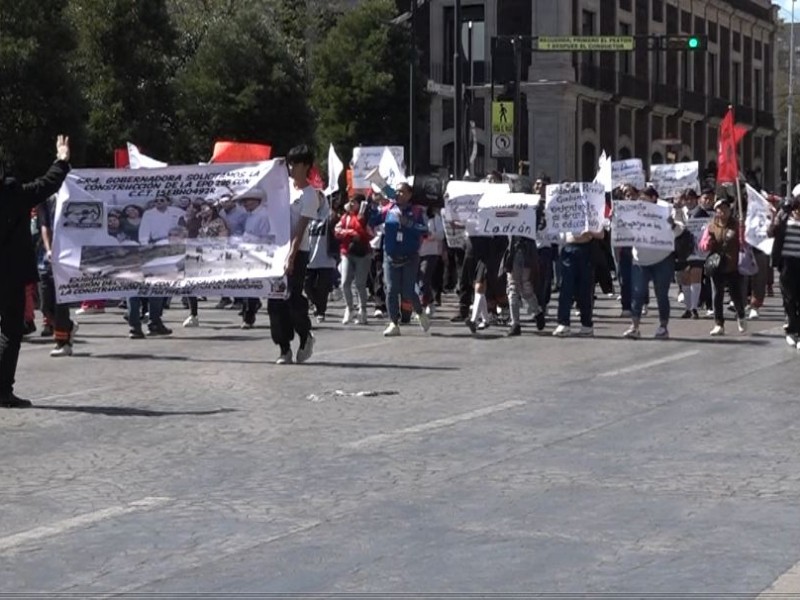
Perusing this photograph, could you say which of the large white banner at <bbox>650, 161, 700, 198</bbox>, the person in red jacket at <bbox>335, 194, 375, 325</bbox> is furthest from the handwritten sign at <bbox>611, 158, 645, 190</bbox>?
the person in red jacket at <bbox>335, 194, 375, 325</bbox>

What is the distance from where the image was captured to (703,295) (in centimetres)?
2402

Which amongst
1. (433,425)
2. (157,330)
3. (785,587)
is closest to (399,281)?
(157,330)

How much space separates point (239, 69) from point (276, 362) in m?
28.4

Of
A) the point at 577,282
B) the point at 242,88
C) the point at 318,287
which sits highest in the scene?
the point at 242,88

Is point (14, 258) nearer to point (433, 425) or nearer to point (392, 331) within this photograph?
point (433, 425)

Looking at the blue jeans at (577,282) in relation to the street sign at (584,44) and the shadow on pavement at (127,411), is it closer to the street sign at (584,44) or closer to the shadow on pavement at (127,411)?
the shadow on pavement at (127,411)

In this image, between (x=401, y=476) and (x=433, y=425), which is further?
(x=433, y=425)

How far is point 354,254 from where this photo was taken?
21.1 meters

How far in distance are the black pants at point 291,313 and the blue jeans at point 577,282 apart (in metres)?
4.25

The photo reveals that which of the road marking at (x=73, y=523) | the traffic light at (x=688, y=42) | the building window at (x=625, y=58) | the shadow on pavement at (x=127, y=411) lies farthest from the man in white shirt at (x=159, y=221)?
the building window at (x=625, y=58)

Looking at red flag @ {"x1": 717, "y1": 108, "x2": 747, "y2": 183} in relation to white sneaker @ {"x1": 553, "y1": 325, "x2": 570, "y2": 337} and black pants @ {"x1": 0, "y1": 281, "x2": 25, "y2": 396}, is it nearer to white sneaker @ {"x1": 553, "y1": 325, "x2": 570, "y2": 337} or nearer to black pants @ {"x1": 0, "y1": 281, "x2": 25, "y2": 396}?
white sneaker @ {"x1": 553, "y1": 325, "x2": 570, "y2": 337}

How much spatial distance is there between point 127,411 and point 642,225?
8477mm

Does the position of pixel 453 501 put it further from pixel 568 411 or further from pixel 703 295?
pixel 703 295

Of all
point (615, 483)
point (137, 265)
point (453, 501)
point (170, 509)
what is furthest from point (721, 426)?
point (137, 265)
